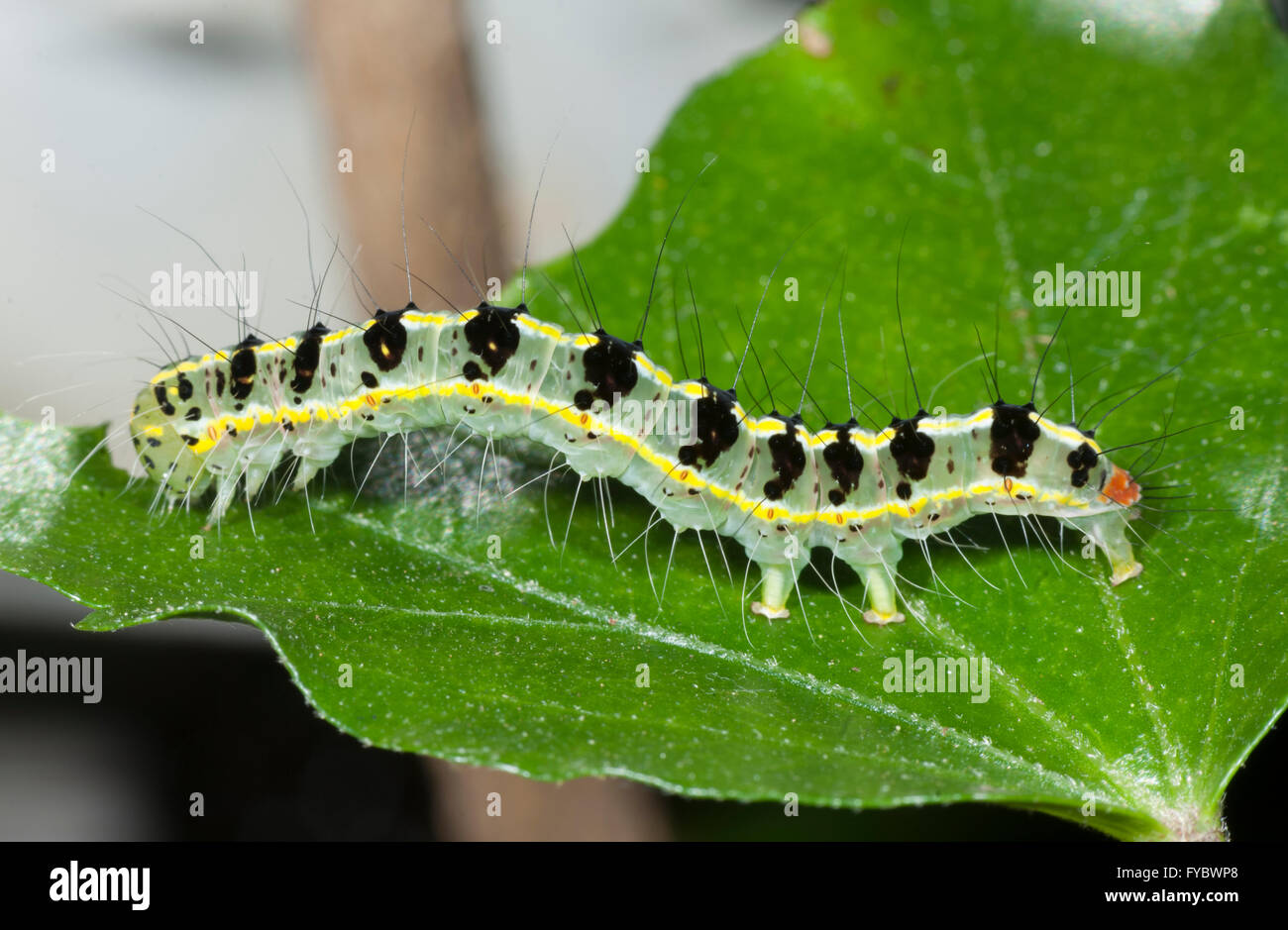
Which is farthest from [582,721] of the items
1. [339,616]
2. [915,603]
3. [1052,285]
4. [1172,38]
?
[1172,38]

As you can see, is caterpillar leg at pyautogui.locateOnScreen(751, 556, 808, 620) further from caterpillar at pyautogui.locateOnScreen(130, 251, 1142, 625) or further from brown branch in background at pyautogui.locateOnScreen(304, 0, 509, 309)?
brown branch in background at pyautogui.locateOnScreen(304, 0, 509, 309)

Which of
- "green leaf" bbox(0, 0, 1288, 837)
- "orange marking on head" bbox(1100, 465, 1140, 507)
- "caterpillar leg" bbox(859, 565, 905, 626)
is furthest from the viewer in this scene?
"orange marking on head" bbox(1100, 465, 1140, 507)

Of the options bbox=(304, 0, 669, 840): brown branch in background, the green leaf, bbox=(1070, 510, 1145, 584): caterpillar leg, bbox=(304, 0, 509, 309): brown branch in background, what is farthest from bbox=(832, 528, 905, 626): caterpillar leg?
bbox=(304, 0, 509, 309): brown branch in background

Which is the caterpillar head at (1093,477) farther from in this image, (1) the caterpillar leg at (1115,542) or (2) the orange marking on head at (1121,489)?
(1) the caterpillar leg at (1115,542)

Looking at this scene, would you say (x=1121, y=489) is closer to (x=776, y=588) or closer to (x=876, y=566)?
(x=876, y=566)

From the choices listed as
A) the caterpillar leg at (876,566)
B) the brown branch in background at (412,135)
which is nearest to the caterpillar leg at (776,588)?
the caterpillar leg at (876,566)

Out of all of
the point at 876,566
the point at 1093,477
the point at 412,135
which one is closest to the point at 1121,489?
the point at 1093,477

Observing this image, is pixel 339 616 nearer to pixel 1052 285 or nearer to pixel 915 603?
pixel 915 603
